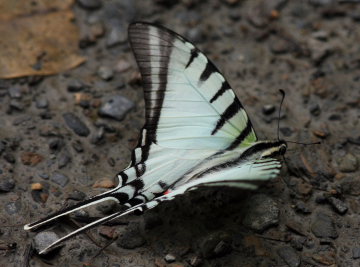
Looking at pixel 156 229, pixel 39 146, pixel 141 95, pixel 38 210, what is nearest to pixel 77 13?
pixel 141 95

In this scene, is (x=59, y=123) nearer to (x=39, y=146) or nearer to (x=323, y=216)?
(x=39, y=146)

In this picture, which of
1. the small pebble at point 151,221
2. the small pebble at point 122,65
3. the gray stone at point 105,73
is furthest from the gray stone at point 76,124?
the small pebble at point 151,221

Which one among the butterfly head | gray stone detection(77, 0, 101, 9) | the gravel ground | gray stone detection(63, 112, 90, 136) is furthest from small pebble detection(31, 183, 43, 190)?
gray stone detection(77, 0, 101, 9)

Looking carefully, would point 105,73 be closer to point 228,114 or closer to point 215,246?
point 228,114

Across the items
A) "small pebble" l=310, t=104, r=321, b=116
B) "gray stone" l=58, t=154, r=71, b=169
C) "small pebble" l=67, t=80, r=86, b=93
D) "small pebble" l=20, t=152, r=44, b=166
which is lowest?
"gray stone" l=58, t=154, r=71, b=169

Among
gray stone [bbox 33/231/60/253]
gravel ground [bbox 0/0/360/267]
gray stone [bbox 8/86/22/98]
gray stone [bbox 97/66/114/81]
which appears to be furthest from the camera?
gray stone [bbox 97/66/114/81]

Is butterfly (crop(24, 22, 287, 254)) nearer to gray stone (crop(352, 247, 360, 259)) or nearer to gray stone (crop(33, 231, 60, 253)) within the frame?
gray stone (crop(33, 231, 60, 253))
